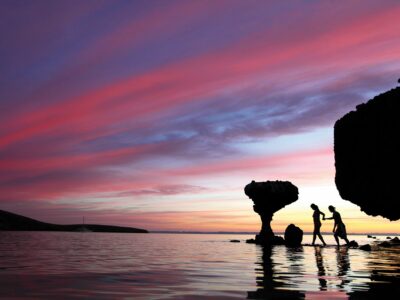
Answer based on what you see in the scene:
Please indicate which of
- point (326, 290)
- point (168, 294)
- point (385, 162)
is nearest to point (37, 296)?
point (168, 294)

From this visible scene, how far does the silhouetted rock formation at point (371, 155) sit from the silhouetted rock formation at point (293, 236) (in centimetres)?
970

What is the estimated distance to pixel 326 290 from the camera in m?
9.03

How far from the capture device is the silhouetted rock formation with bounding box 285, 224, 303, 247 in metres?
42.0

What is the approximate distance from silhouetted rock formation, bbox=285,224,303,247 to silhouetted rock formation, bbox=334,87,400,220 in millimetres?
9696

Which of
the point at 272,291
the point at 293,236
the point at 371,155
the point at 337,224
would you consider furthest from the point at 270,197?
the point at 272,291

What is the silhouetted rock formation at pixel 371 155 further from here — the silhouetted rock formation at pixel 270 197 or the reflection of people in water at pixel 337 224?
the silhouetted rock formation at pixel 270 197

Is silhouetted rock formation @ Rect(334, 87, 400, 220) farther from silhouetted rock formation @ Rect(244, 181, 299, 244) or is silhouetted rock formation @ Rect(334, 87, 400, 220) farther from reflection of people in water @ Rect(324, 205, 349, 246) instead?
silhouetted rock formation @ Rect(244, 181, 299, 244)

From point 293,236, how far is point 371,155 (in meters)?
16.0

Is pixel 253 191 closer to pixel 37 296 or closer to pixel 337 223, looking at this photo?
pixel 337 223

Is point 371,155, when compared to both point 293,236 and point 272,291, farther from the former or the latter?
point 272,291

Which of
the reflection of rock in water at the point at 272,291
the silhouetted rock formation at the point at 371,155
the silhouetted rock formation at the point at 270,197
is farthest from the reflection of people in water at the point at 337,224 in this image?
the silhouetted rock formation at the point at 270,197

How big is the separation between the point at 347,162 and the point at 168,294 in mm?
28227

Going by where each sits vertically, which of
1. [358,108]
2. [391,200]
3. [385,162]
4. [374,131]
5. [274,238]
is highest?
[358,108]

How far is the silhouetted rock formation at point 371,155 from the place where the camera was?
27828mm
